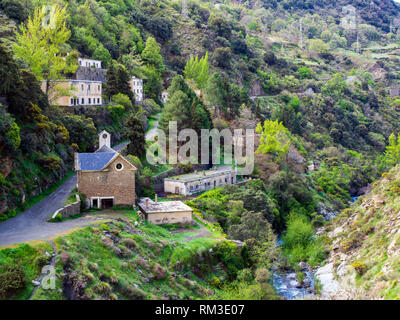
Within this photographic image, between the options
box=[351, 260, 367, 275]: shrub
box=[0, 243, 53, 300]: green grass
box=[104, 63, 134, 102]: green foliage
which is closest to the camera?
box=[0, 243, 53, 300]: green grass

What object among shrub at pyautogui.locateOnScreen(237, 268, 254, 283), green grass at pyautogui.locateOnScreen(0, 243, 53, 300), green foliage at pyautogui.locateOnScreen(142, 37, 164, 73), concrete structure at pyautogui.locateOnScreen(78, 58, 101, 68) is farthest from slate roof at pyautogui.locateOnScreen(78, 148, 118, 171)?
green foliage at pyautogui.locateOnScreen(142, 37, 164, 73)

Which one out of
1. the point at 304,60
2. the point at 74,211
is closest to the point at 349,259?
the point at 74,211

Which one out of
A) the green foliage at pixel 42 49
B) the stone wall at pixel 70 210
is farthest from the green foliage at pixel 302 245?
the green foliage at pixel 42 49

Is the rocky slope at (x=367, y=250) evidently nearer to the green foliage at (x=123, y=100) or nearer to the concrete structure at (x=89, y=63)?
the green foliage at (x=123, y=100)

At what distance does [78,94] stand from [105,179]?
19.9 meters

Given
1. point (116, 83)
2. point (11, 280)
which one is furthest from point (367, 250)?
point (116, 83)

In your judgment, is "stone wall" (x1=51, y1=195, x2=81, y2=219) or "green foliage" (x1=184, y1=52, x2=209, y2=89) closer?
"stone wall" (x1=51, y1=195, x2=81, y2=219)

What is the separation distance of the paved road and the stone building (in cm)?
205

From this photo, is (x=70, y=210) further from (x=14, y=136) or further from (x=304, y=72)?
(x=304, y=72)

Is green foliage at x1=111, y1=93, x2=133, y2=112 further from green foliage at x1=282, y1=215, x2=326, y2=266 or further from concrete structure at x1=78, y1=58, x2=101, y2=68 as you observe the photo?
green foliage at x1=282, y1=215, x2=326, y2=266

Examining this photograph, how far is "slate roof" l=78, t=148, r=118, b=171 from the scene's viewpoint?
1420 inches
